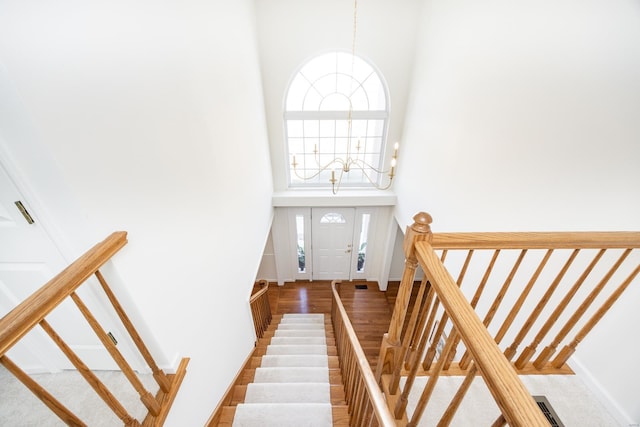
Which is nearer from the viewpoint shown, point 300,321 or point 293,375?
point 293,375

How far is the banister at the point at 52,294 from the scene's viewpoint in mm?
657

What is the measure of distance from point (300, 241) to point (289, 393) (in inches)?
124

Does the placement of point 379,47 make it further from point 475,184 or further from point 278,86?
point 475,184

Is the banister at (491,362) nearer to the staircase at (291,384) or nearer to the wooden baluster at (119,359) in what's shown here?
the wooden baluster at (119,359)

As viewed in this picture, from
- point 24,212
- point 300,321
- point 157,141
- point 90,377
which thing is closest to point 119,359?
point 90,377

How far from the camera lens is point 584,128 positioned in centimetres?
131

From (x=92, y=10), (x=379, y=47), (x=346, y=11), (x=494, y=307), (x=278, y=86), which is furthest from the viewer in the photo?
(x=278, y=86)

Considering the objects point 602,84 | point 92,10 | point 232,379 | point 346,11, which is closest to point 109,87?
point 92,10

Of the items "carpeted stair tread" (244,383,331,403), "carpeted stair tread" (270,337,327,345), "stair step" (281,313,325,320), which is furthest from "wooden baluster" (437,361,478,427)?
"stair step" (281,313,325,320)

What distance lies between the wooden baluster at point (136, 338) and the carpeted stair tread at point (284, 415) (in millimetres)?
797

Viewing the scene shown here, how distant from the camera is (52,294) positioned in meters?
0.77

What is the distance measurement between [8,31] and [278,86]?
323 cm

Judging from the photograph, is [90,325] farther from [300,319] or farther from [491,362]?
[300,319]

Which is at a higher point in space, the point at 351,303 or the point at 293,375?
the point at 351,303
